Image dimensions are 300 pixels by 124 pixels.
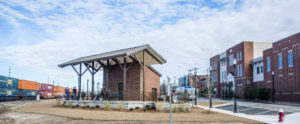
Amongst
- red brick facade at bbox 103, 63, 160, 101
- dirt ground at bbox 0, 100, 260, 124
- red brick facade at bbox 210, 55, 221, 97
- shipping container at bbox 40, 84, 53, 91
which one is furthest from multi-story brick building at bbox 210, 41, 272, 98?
dirt ground at bbox 0, 100, 260, 124

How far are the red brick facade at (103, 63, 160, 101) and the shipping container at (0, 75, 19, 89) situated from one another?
48.7 ft

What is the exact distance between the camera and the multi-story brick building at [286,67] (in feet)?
122

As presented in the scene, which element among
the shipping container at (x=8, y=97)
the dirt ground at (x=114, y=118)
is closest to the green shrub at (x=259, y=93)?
the dirt ground at (x=114, y=118)

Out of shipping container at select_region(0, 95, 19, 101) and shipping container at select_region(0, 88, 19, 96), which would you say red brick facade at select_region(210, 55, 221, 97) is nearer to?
shipping container at select_region(0, 95, 19, 101)

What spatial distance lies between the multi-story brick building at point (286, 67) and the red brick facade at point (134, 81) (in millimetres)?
21912

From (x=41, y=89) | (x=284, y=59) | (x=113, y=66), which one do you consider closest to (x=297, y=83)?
(x=284, y=59)

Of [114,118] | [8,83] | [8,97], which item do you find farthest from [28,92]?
[114,118]

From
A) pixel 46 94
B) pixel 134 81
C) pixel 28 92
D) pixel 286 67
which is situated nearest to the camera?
pixel 134 81

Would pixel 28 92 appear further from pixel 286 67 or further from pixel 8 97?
pixel 286 67

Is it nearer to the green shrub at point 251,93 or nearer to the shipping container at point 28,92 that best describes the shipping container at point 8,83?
the shipping container at point 28,92

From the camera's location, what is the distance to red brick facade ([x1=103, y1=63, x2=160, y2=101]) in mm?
24717

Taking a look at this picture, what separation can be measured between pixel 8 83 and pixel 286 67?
39.4 meters

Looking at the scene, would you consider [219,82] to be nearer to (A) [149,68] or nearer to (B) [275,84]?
(B) [275,84]

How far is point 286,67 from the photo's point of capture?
3981 cm
